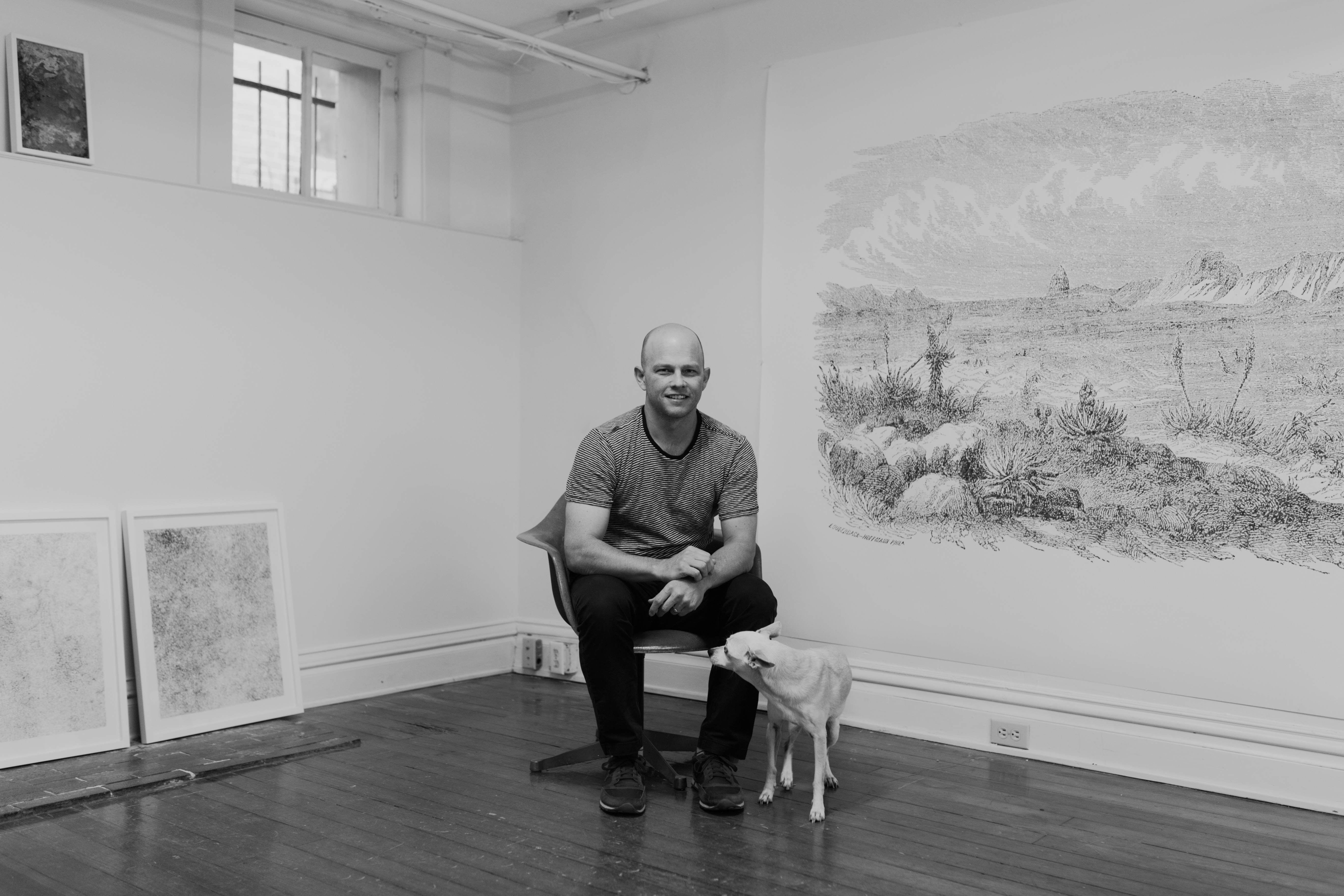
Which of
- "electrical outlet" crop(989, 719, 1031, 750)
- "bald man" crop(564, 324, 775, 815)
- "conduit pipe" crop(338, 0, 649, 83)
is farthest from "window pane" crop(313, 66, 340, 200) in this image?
"electrical outlet" crop(989, 719, 1031, 750)

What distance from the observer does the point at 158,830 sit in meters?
2.83

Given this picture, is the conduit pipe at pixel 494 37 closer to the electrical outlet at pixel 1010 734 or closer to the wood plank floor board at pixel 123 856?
the wood plank floor board at pixel 123 856

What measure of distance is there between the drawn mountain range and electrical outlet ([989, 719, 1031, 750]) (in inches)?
52.9

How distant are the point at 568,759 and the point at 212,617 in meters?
1.37

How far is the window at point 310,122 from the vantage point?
4359 mm

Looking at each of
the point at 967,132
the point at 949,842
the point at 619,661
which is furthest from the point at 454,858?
the point at 967,132

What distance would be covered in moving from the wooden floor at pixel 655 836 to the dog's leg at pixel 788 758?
4 cm

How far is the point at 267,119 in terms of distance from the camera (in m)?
4.41

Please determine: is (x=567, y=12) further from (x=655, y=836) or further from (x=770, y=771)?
(x=655, y=836)

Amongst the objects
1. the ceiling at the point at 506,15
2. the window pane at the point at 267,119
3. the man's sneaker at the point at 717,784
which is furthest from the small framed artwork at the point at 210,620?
the ceiling at the point at 506,15

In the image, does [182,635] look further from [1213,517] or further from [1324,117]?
[1324,117]

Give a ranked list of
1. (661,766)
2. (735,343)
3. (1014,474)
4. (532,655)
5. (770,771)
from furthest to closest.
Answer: (532,655) → (735,343) → (1014,474) → (661,766) → (770,771)

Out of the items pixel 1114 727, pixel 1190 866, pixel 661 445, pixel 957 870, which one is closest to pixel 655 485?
pixel 661 445

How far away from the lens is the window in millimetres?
4359
